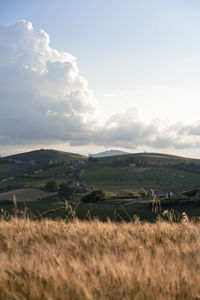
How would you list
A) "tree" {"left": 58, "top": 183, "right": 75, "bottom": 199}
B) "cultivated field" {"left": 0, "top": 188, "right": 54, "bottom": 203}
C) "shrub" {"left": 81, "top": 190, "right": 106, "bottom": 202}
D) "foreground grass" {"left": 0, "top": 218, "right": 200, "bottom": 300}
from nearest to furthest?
"foreground grass" {"left": 0, "top": 218, "right": 200, "bottom": 300} < "shrub" {"left": 81, "top": 190, "right": 106, "bottom": 202} < "tree" {"left": 58, "top": 183, "right": 75, "bottom": 199} < "cultivated field" {"left": 0, "top": 188, "right": 54, "bottom": 203}

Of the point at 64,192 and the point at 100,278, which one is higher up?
the point at 100,278

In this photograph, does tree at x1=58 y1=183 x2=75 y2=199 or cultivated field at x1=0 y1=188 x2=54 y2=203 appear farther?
cultivated field at x1=0 y1=188 x2=54 y2=203

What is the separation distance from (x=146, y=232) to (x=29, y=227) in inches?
96.9

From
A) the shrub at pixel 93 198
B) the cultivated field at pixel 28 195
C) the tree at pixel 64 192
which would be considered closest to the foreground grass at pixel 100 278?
the shrub at pixel 93 198

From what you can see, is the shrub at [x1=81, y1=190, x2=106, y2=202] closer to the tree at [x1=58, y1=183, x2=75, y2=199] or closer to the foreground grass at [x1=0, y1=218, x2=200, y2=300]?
the tree at [x1=58, y1=183, x2=75, y2=199]

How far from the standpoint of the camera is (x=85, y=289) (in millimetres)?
2318

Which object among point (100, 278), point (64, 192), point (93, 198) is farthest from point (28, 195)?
point (100, 278)

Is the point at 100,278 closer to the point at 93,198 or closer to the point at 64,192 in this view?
the point at 93,198

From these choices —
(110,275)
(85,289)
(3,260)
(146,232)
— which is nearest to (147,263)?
(110,275)

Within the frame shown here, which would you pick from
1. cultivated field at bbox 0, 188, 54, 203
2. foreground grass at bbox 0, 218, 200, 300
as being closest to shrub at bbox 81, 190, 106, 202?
cultivated field at bbox 0, 188, 54, 203

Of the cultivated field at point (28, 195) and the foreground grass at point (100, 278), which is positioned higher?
the foreground grass at point (100, 278)

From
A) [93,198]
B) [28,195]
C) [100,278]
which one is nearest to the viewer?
[100,278]

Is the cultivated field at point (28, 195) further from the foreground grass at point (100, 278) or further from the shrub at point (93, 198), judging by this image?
the foreground grass at point (100, 278)

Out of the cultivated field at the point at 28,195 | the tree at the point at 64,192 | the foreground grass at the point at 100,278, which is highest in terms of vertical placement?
the foreground grass at the point at 100,278
